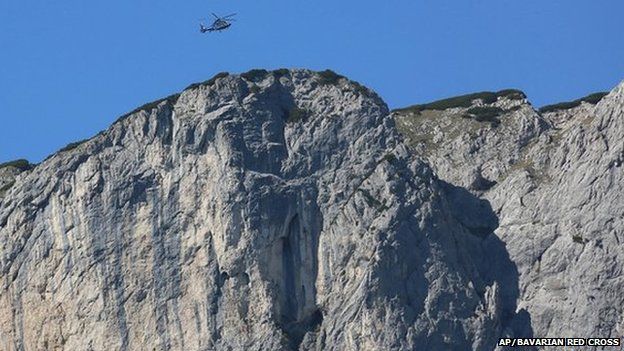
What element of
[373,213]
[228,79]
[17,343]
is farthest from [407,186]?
[17,343]

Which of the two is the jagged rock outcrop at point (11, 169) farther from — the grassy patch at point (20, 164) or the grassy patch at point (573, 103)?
the grassy patch at point (573, 103)

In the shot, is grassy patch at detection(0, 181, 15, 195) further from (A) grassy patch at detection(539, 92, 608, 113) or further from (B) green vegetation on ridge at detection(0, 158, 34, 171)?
(A) grassy patch at detection(539, 92, 608, 113)

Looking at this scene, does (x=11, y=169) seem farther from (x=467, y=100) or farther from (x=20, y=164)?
(x=467, y=100)

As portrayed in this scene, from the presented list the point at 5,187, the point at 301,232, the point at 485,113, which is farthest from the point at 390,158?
the point at 5,187

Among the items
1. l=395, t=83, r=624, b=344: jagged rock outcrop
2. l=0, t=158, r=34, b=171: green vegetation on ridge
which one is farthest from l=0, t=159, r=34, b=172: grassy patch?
l=395, t=83, r=624, b=344: jagged rock outcrop

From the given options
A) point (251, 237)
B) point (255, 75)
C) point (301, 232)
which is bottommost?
point (251, 237)

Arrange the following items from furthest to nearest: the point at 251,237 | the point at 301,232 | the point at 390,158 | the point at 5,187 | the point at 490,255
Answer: the point at 5,187 < the point at 390,158 < the point at 490,255 < the point at 301,232 < the point at 251,237
